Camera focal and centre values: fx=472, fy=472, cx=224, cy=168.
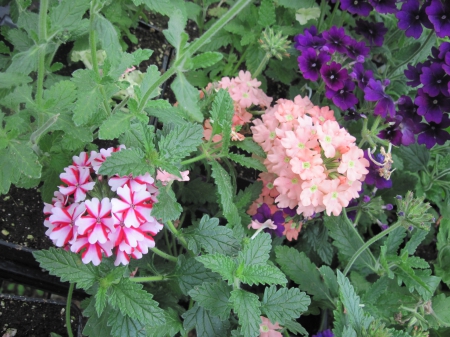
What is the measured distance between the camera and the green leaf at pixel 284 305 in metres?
1.12

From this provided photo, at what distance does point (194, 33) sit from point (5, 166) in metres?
1.26

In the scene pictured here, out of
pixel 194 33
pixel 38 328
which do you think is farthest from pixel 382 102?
pixel 38 328

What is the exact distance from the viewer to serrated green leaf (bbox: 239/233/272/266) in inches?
44.8

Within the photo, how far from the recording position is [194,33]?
7.03ft

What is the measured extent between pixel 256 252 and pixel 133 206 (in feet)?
1.09

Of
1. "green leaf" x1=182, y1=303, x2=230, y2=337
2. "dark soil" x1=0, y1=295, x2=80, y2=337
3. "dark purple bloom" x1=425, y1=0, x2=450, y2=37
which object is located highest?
"dark purple bloom" x1=425, y1=0, x2=450, y2=37

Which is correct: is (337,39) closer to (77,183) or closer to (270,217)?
(270,217)

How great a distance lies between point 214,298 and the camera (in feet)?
3.72

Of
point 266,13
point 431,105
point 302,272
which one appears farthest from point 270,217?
point 266,13

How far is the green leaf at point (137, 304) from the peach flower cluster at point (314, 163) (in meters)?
0.50

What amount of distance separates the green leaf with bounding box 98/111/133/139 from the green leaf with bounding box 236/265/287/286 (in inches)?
16.6

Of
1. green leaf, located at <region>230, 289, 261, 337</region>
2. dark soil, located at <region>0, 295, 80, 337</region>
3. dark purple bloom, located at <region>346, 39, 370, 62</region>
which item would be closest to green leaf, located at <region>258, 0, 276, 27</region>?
dark purple bloom, located at <region>346, 39, 370, 62</region>

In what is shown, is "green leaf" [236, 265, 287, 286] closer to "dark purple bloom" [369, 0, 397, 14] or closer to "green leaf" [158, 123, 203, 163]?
"green leaf" [158, 123, 203, 163]

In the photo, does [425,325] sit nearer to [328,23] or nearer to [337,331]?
[337,331]
